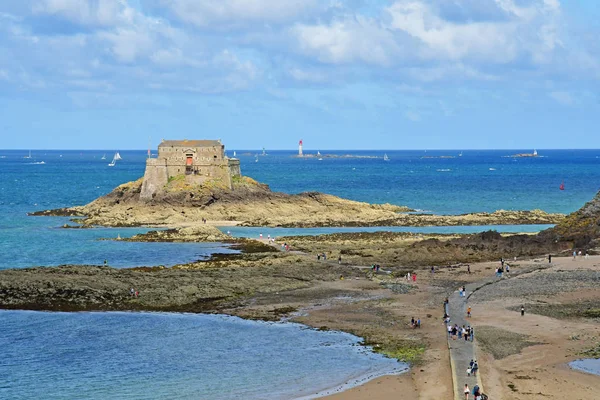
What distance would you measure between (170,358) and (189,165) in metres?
64.2

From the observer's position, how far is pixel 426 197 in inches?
5148

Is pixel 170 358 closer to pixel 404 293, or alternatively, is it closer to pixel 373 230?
pixel 404 293

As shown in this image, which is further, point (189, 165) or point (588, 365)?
point (189, 165)

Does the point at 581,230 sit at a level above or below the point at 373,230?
above

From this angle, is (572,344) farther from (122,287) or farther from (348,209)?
(348,209)

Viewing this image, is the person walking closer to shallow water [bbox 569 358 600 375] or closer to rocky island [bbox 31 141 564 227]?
shallow water [bbox 569 358 600 375]

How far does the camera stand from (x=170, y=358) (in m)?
39.0

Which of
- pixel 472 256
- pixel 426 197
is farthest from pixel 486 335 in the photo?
pixel 426 197

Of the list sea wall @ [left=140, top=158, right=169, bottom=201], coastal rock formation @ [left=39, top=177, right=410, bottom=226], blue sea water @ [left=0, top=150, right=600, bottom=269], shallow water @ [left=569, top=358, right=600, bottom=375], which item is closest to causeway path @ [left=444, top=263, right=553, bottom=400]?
shallow water @ [left=569, top=358, right=600, bottom=375]

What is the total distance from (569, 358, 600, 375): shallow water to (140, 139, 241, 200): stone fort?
67.3m

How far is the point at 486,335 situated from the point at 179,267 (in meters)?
26.2

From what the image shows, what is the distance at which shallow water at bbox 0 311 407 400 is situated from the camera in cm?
3450

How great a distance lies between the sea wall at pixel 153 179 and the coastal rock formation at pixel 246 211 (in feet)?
2.59

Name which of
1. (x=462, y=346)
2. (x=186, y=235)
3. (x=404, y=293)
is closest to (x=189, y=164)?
(x=186, y=235)
